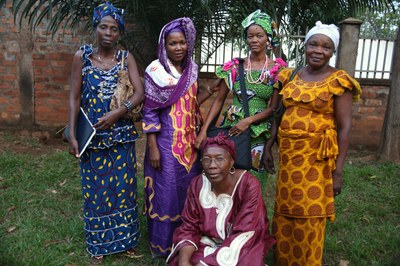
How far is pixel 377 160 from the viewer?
5.93 metres

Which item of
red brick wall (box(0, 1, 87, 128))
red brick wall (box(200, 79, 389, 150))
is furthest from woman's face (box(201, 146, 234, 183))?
red brick wall (box(0, 1, 87, 128))

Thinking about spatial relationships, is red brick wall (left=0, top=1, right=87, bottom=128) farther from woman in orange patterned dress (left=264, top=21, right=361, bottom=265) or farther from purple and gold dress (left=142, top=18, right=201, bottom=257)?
woman in orange patterned dress (left=264, top=21, right=361, bottom=265)

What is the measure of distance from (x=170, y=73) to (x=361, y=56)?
5.11 meters

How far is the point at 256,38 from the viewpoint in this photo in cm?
272

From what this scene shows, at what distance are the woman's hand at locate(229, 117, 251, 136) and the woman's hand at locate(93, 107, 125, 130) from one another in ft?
2.71

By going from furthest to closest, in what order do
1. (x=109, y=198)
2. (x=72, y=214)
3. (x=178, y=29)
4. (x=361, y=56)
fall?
(x=361, y=56)
(x=72, y=214)
(x=109, y=198)
(x=178, y=29)

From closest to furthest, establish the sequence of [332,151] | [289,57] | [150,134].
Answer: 1. [332,151]
2. [150,134]
3. [289,57]

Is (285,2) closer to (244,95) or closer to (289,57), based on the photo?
(289,57)

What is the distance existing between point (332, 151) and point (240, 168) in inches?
23.9

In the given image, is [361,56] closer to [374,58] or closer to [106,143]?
[374,58]

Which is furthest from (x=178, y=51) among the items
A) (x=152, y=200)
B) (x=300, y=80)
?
(x=152, y=200)

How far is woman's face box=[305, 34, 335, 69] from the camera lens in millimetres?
2410

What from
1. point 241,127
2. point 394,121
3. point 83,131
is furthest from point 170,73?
point 394,121

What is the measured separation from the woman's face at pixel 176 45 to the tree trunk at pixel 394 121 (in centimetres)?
412
